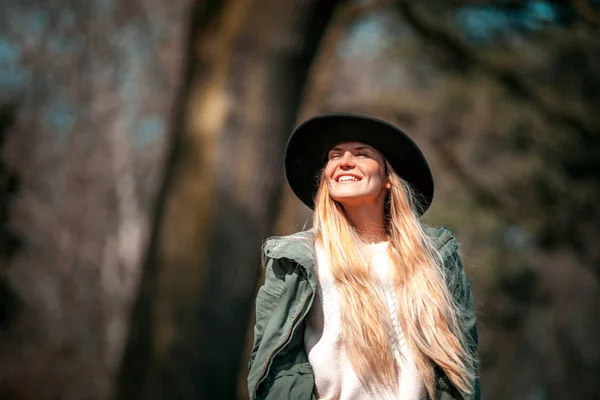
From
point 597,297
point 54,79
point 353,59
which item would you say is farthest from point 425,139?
point 597,297

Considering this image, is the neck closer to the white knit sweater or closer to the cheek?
the cheek

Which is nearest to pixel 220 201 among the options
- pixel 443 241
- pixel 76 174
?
pixel 443 241

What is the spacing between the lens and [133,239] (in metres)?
19.1

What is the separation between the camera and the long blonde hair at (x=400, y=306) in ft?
10.0

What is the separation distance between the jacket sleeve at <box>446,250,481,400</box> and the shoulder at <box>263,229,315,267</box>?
53 cm

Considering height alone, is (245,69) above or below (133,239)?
above

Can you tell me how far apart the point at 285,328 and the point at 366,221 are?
0.59 m

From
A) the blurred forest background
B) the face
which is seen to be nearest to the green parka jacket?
the face

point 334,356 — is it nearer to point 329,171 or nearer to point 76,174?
point 329,171

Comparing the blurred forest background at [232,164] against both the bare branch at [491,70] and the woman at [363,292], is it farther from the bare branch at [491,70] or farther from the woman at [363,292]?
the woman at [363,292]

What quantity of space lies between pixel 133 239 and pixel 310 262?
16372mm

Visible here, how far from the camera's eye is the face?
3.32 metres

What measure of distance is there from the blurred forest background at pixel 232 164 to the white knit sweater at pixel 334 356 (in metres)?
1.44

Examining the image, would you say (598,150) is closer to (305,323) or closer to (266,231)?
(266,231)
